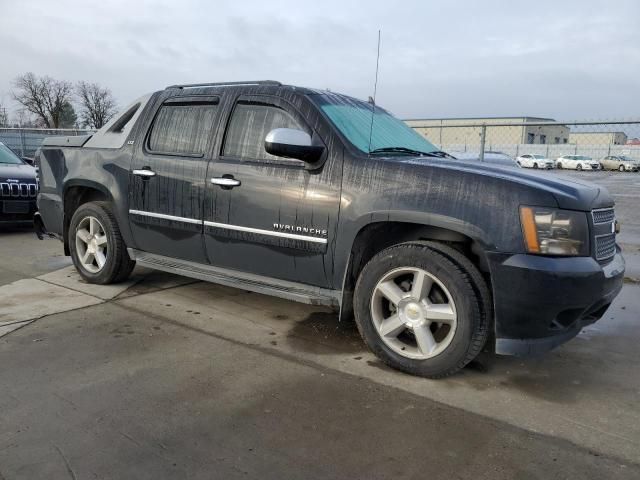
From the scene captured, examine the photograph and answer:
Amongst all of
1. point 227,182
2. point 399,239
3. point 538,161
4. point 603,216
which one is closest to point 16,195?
point 227,182

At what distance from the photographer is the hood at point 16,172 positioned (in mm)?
7859

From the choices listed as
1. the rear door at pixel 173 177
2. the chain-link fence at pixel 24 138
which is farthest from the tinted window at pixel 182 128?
the chain-link fence at pixel 24 138

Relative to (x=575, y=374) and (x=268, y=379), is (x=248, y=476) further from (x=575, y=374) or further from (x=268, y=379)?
(x=575, y=374)

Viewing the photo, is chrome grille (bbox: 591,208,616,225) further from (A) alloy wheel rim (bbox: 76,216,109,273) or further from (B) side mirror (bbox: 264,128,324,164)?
(A) alloy wheel rim (bbox: 76,216,109,273)

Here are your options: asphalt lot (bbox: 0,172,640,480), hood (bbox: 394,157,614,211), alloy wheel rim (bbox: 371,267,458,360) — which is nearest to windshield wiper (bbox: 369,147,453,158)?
hood (bbox: 394,157,614,211)

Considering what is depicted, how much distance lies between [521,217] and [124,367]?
100 inches

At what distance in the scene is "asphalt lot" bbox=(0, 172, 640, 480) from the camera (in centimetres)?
239

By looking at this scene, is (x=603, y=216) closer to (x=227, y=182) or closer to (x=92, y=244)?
(x=227, y=182)

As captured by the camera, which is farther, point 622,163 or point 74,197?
point 622,163

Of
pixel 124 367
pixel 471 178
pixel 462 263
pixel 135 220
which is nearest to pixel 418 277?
pixel 462 263

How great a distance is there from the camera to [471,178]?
305 centimetres

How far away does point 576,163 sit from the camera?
37094 millimetres

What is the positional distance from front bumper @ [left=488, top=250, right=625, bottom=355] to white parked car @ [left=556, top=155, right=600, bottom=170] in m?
35.8

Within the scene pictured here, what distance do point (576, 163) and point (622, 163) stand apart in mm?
8792
